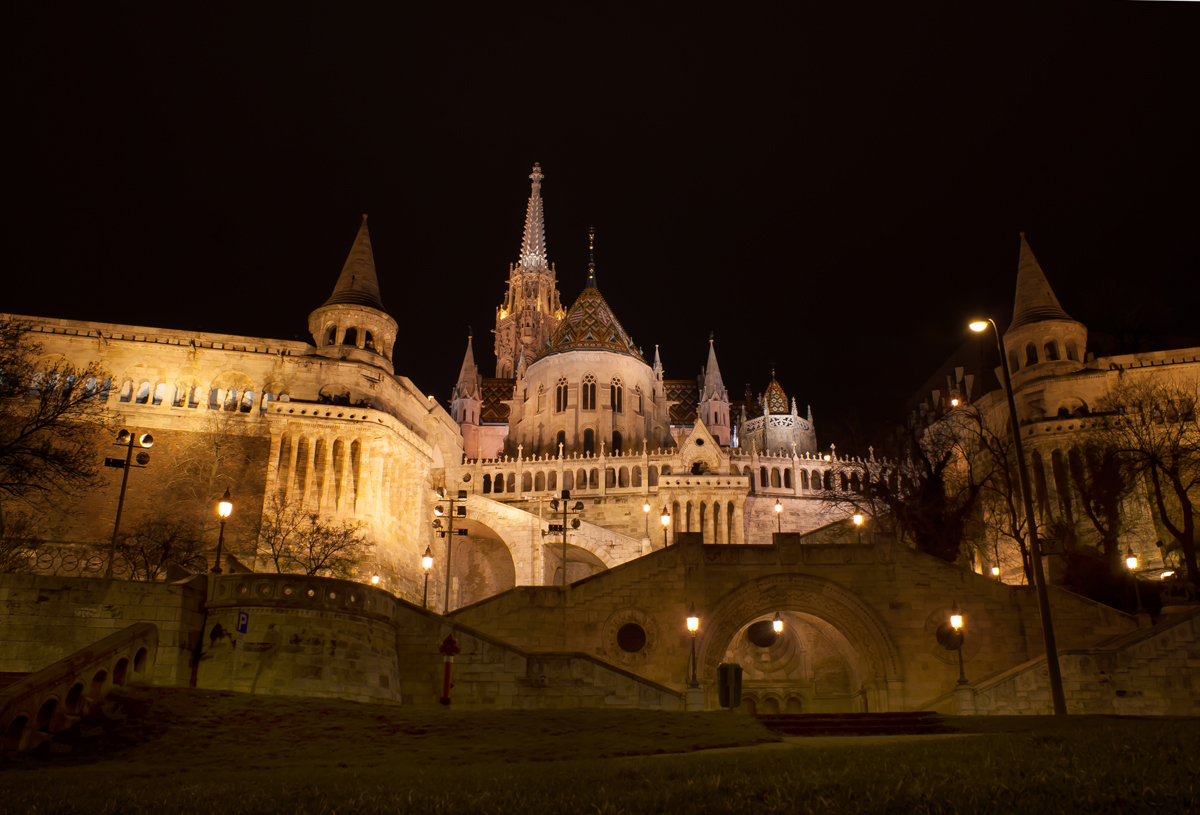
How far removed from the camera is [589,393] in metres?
70.2

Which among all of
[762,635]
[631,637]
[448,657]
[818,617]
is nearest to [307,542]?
[631,637]

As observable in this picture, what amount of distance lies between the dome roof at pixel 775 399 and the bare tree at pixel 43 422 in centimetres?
5332

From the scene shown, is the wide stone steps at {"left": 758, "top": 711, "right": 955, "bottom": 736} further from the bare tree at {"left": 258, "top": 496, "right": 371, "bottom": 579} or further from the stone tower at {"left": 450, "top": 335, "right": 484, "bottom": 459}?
the stone tower at {"left": 450, "top": 335, "right": 484, "bottom": 459}

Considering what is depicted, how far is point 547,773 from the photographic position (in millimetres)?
10180

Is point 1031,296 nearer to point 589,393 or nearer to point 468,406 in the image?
point 589,393

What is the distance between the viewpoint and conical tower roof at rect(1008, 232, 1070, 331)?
1960 inches

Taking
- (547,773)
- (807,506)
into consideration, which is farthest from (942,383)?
(547,773)

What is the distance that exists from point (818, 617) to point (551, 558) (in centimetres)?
2635

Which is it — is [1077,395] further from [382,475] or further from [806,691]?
[382,475]

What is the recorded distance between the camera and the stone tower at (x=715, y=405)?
75.9 meters

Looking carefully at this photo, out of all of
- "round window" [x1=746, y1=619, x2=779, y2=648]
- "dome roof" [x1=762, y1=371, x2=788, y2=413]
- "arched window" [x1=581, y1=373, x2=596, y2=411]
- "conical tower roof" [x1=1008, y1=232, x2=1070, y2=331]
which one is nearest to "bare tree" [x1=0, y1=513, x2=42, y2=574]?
"round window" [x1=746, y1=619, x2=779, y2=648]

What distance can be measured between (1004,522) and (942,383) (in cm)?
3476

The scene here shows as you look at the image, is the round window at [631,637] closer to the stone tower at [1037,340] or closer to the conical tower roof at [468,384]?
the stone tower at [1037,340]

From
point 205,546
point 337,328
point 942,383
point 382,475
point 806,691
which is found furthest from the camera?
point 942,383
